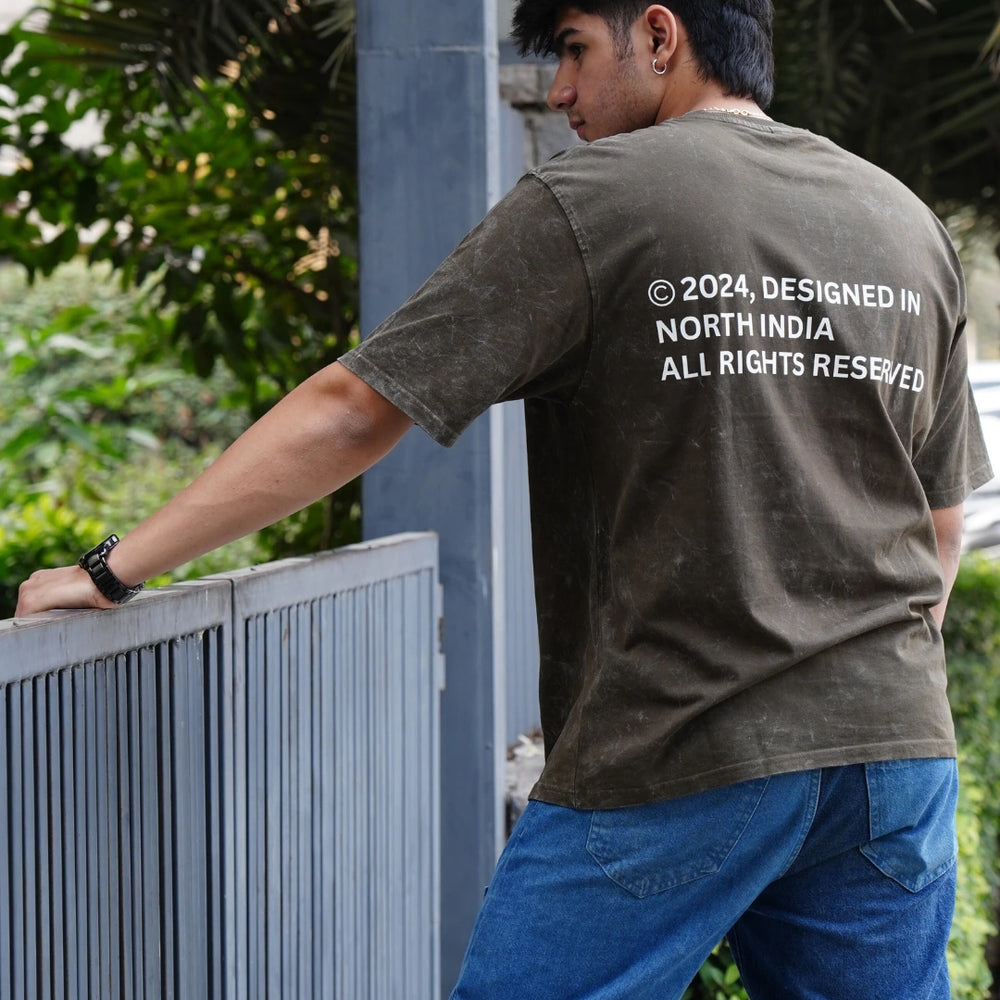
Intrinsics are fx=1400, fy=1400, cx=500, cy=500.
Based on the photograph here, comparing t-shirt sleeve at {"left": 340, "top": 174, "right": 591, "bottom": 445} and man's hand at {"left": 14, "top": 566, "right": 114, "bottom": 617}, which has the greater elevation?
t-shirt sleeve at {"left": 340, "top": 174, "right": 591, "bottom": 445}

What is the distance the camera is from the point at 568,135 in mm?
3607

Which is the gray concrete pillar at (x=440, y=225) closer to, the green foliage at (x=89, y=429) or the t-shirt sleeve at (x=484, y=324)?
the t-shirt sleeve at (x=484, y=324)

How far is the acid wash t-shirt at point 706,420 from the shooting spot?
1.54 m

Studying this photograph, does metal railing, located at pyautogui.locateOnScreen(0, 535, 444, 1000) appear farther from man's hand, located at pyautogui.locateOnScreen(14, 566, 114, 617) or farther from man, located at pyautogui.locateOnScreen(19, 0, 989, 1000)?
man, located at pyautogui.locateOnScreen(19, 0, 989, 1000)

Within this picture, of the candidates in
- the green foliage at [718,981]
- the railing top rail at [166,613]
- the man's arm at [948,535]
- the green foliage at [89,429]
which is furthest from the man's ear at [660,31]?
the green foliage at [89,429]

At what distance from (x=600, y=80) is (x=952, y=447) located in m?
0.71

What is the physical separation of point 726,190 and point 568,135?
2124mm

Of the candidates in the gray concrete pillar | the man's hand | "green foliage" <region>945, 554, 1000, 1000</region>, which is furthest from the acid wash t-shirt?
"green foliage" <region>945, 554, 1000, 1000</region>

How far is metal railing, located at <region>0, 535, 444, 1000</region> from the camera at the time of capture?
149 cm

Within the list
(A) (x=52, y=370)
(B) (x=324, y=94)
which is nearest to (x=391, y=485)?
(B) (x=324, y=94)

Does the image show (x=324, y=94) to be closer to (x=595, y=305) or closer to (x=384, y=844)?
(x=384, y=844)

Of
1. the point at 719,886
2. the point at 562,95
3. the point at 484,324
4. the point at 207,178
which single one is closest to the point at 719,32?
the point at 562,95

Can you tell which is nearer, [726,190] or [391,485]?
[726,190]

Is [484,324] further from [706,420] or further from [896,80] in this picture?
[896,80]
